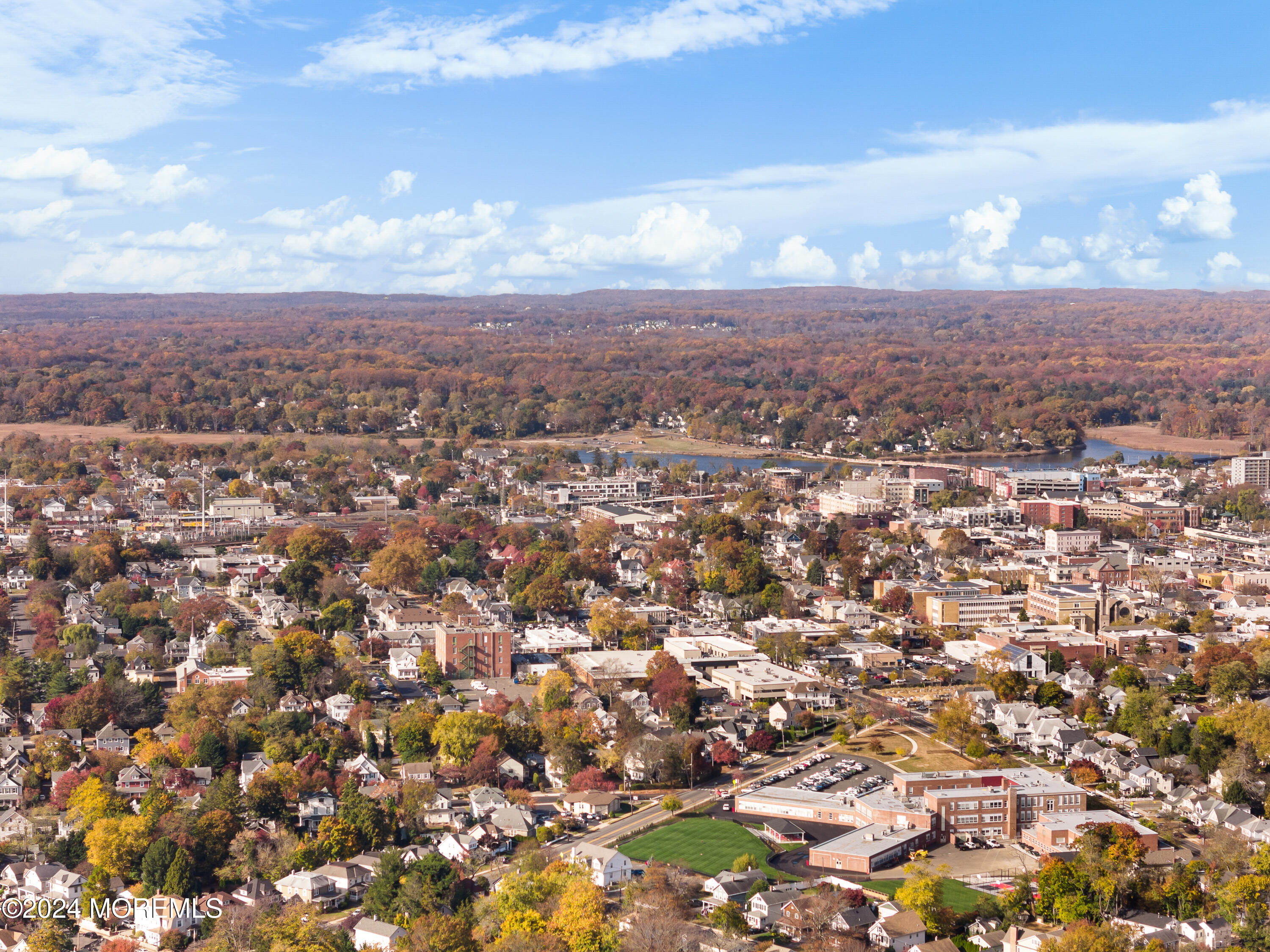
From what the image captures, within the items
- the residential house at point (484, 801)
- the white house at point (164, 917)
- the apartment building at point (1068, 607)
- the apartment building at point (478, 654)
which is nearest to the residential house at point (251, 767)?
the residential house at point (484, 801)

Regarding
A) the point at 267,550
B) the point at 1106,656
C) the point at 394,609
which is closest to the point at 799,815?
the point at 1106,656

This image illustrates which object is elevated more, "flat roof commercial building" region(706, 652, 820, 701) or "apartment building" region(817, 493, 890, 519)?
"apartment building" region(817, 493, 890, 519)

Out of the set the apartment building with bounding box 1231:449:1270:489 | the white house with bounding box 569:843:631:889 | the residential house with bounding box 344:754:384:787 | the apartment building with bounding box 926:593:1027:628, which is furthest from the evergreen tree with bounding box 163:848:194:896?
the apartment building with bounding box 1231:449:1270:489

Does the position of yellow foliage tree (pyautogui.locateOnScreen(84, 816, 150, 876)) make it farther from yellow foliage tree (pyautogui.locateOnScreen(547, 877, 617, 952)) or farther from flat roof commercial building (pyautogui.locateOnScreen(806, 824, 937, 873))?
flat roof commercial building (pyautogui.locateOnScreen(806, 824, 937, 873))

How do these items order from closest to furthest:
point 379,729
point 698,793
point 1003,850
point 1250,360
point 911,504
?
point 1003,850, point 698,793, point 379,729, point 911,504, point 1250,360

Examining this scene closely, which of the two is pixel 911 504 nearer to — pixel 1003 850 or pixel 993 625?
pixel 993 625

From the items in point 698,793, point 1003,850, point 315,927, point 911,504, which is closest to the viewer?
point 315,927

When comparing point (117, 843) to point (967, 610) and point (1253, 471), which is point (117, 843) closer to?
point (967, 610)
